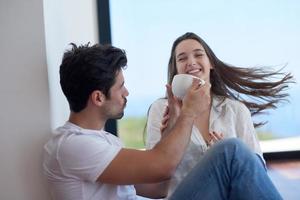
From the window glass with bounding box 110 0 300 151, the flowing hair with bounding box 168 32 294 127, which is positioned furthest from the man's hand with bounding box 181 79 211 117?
the window glass with bounding box 110 0 300 151

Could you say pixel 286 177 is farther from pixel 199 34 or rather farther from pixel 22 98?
pixel 22 98

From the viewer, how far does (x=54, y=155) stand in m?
0.95

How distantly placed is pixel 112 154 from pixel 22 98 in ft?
1.11

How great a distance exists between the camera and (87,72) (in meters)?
0.96

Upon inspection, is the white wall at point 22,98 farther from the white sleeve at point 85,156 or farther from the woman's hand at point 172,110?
the woman's hand at point 172,110

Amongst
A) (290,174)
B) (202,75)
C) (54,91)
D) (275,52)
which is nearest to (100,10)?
(202,75)

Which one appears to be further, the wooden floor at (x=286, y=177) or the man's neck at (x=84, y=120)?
the wooden floor at (x=286, y=177)

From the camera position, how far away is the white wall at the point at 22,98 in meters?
1.02

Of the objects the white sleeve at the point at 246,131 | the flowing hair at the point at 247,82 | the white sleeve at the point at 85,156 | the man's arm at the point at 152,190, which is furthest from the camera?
the flowing hair at the point at 247,82

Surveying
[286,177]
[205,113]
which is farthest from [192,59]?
[286,177]

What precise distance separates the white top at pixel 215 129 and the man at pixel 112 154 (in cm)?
29

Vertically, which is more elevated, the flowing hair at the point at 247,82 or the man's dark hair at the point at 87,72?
the man's dark hair at the point at 87,72

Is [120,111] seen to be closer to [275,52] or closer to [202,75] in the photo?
[202,75]

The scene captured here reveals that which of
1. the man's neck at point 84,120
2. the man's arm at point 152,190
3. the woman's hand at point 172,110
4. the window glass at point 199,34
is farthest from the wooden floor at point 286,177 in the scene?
the man's neck at point 84,120
